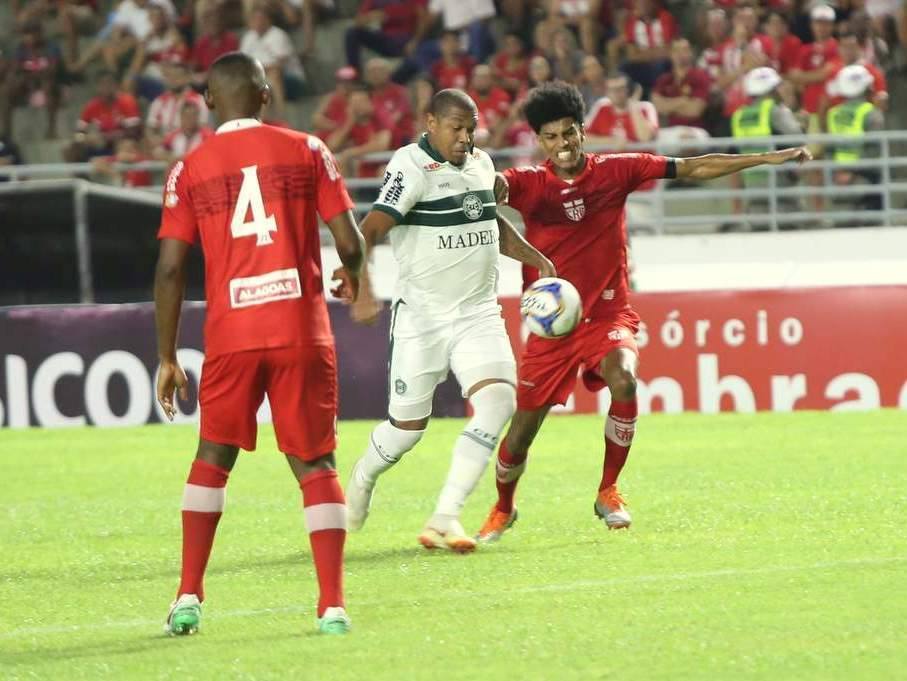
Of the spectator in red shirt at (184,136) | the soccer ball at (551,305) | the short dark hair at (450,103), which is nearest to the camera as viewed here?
the short dark hair at (450,103)

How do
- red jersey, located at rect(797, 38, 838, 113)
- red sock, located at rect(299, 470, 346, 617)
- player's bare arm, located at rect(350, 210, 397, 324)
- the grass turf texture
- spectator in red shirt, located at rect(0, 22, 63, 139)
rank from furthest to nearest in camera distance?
1. spectator in red shirt, located at rect(0, 22, 63, 139)
2. red jersey, located at rect(797, 38, 838, 113)
3. player's bare arm, located at rect(350, 210, 397, 324)
4. red sock, located at rect(299, 470, 346, 617)
5. the grass turf texture

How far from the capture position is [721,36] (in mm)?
21172

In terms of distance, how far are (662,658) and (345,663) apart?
1033 mm

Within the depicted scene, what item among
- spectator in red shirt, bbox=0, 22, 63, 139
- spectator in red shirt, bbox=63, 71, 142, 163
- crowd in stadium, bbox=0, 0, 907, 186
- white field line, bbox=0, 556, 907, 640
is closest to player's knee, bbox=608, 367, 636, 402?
white field line, bbox=0, 556, 907, 640

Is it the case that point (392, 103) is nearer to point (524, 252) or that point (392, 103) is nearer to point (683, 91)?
point (683, 91)

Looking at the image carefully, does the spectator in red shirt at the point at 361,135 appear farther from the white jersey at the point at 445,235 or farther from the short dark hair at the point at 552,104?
the white jersey at the point at 445,235

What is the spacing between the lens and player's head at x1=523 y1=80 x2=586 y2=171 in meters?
9.65

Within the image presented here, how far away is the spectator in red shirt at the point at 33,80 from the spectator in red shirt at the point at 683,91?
8.18m

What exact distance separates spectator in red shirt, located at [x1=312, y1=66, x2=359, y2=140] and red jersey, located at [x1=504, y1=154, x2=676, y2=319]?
12220 mm

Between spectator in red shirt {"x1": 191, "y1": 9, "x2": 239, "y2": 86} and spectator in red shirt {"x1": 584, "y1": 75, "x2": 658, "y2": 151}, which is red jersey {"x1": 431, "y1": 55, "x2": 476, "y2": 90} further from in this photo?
spectator in red shirt {"x1": 191, "y1": 9, "x2": 239, "y2": 86}

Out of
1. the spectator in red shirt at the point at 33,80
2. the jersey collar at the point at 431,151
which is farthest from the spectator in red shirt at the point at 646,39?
the jersey collar at the point at 431,151

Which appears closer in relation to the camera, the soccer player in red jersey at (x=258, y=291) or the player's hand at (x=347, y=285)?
the soccer player in red jersey at (x=258, y=291)

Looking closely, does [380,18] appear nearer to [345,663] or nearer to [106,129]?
[106,129]

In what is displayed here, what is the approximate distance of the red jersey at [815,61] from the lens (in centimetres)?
2033
